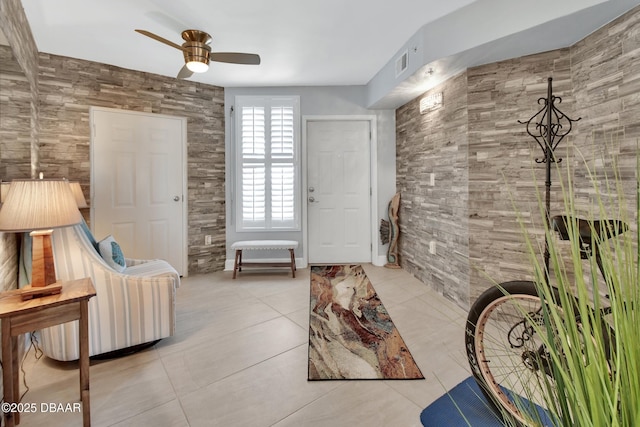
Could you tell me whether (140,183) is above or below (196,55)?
below

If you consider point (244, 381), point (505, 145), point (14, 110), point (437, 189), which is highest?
point (14, 110)

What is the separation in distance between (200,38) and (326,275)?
286 cm

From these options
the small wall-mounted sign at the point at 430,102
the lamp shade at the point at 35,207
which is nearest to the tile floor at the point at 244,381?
the lamp shade at the point at 35,207

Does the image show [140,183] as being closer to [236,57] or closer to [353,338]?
[236,57]

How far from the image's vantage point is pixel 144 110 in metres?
3.59

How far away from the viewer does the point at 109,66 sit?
3379mm

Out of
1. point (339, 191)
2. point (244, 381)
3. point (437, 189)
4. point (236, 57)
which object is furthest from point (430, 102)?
point (244, 381)

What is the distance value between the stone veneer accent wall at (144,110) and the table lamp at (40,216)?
205 centimetres

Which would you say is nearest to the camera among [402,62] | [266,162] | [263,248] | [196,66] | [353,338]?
[353,338]

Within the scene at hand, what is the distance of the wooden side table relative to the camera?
1382 mm

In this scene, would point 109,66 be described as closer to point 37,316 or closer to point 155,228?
point 155,228

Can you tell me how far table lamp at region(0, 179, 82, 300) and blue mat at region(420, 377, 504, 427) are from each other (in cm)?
204

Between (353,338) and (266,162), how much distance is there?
8.71 feet

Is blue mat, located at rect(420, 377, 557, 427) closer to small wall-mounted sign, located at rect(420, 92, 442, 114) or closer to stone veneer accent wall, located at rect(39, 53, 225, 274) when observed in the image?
small wall-mounted sign, located at rect(420, 92, 442, 114)
